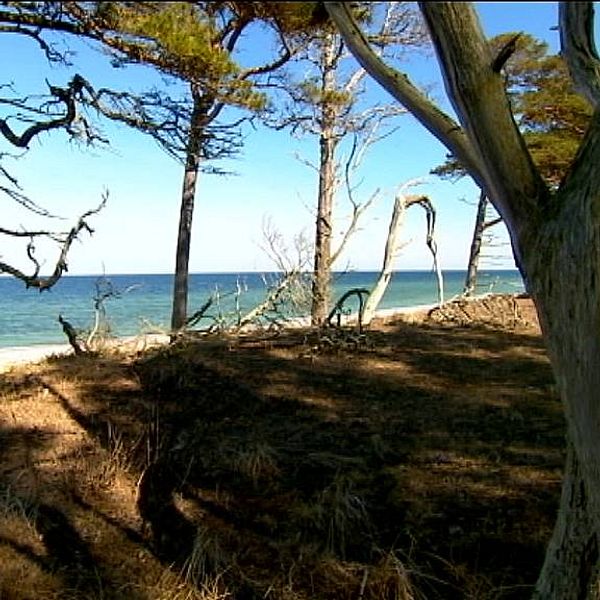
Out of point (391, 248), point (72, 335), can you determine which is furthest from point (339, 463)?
point (391, 248)

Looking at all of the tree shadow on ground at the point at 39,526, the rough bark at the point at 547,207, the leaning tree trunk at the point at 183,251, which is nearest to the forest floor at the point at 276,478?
the tree shadow on ground at the point at 39,526

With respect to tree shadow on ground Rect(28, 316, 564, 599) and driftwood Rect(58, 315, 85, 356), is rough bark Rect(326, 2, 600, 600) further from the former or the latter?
driftwood Rect(58, 315, 85, 356)

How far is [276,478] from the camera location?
3766mm

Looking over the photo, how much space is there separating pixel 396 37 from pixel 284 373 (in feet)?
9.02

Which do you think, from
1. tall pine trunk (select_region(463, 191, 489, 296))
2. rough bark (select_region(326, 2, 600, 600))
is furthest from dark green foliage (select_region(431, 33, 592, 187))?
rough bark (select_region(326, 2, 600, 600))

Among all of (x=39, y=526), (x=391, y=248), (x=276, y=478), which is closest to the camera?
(x=39, y=526)

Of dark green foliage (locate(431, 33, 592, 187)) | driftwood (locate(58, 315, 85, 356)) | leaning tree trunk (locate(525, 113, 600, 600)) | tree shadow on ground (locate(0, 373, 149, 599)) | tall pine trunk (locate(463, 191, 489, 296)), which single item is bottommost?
tree shadow on ground (locate(0, 373, 149, 599))

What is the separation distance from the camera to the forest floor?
9.94 feet

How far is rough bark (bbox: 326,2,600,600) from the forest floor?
1.41 meters

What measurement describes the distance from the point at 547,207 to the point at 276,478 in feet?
7.99

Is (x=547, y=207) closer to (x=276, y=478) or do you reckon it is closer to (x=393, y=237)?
(x=276, y=478)

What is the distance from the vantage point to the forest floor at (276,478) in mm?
3029

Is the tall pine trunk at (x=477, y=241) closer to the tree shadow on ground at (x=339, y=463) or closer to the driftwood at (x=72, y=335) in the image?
the tree shadow on ground at (x=339, y=463)

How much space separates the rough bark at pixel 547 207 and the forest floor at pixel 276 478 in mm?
1410
